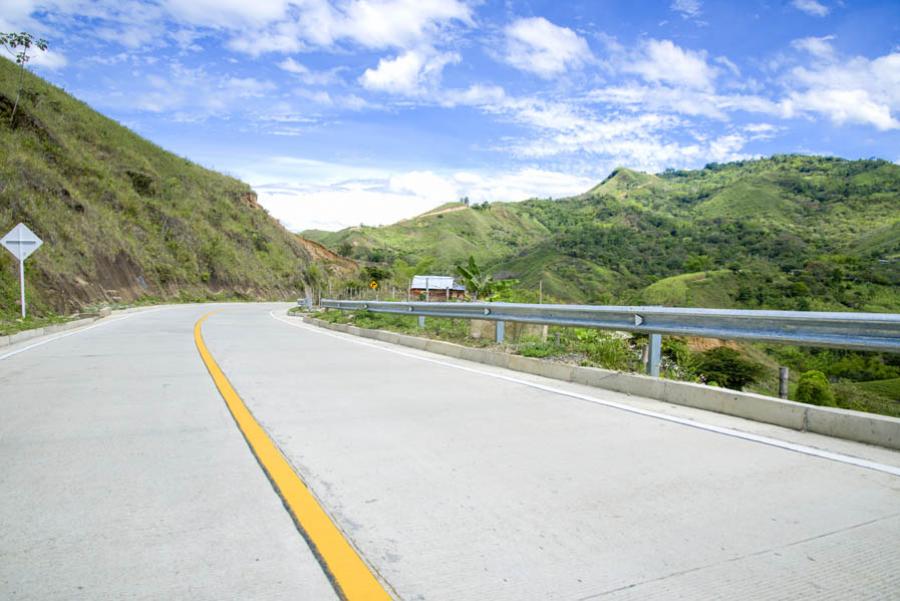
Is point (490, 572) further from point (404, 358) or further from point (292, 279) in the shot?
point (292, 279)

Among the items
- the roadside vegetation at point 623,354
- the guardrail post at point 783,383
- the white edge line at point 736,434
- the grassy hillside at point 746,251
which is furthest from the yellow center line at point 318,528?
the grassy hillside at point 746,251

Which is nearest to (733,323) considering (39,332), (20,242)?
(39,332)

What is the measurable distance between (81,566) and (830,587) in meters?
3.34

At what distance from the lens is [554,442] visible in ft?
17.3

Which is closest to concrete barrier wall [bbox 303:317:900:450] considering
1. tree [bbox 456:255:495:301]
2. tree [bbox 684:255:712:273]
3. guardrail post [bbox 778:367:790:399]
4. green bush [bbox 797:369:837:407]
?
guardrail post [bbox 778:367:790:399]

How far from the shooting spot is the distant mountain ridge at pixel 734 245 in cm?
6656

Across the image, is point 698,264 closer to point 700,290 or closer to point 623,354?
point 700,290

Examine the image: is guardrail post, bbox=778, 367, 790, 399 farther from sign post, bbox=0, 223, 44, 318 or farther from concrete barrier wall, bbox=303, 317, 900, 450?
sign post, bbox=0, 223, 44, 318

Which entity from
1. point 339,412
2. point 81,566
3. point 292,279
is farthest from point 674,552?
point 292,279

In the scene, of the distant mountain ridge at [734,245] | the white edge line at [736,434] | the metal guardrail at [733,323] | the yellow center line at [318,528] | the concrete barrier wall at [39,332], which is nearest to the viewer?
the yellow center line at [318,528]

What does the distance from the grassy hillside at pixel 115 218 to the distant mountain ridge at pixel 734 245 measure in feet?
114

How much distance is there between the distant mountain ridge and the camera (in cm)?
6656

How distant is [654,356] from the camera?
7762 mm

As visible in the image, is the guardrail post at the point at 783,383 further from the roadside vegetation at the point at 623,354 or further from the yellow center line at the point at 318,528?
the yellow center line at the point at 318,528
